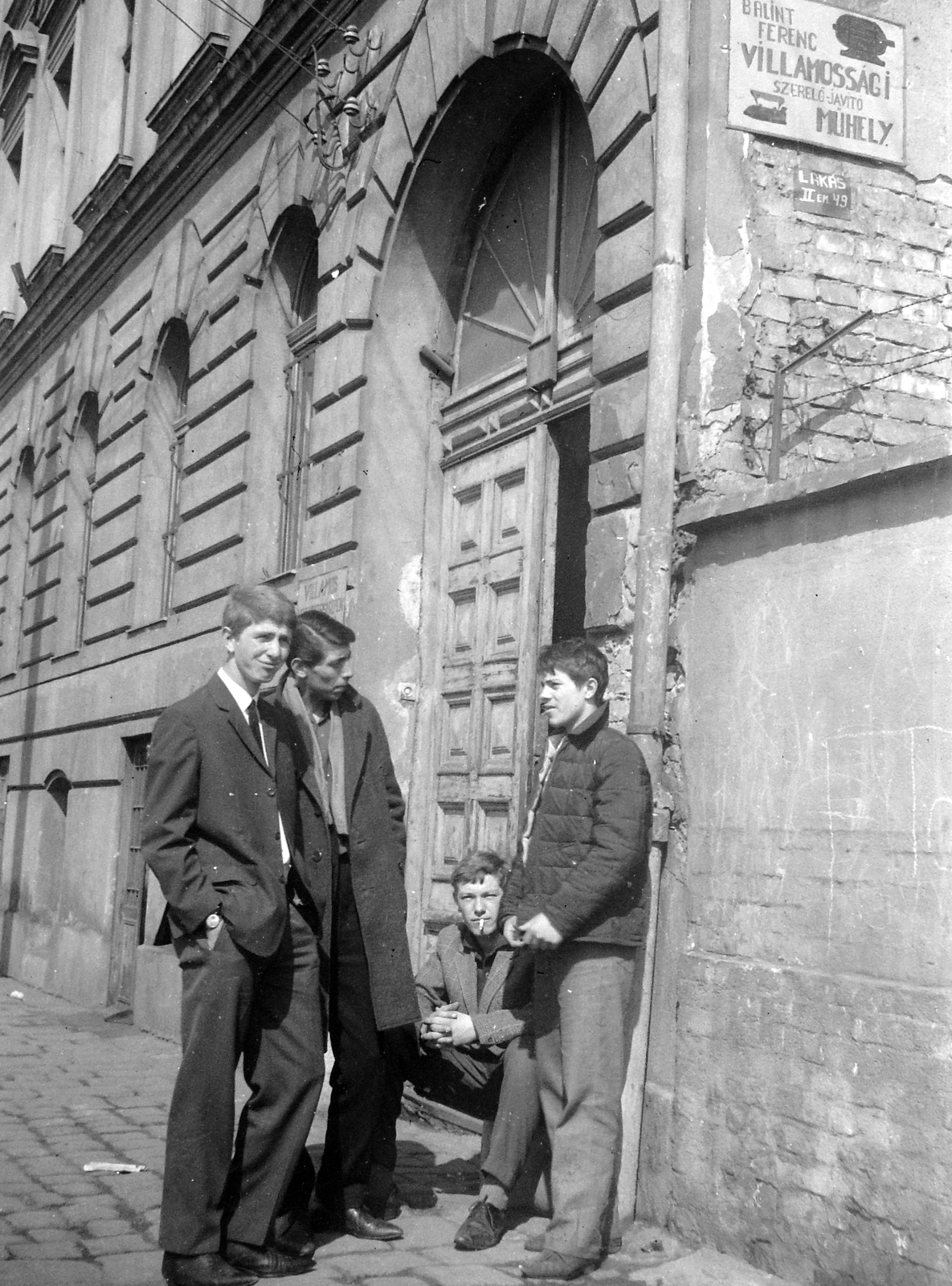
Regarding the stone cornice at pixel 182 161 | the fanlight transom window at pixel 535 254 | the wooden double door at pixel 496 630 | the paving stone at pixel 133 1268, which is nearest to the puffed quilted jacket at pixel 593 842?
the paving stone at pixel 133 1268

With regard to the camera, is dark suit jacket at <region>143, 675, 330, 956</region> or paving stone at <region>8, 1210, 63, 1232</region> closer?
dark suit jacket at <region>143, 675, 330, 956</region>

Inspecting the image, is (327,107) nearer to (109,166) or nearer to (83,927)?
(109,166)

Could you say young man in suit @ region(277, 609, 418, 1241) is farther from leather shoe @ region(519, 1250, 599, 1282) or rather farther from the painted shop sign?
the painted shop sign

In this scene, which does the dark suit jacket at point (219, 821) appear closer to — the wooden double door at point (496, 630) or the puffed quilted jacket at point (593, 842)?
the puffed quilted jacket at point (593, 842)

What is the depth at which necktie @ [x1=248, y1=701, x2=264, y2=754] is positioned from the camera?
4.60 meters

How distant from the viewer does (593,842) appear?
184 inches

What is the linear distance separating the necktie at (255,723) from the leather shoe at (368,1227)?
1.55 m

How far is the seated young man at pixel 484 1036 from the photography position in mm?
4781

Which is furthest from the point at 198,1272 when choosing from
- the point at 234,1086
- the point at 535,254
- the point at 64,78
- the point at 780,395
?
the point at 64,78

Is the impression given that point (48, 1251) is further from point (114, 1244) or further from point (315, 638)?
point (315, 638)

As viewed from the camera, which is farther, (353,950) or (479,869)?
(479,869)

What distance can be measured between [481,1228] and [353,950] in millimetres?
953

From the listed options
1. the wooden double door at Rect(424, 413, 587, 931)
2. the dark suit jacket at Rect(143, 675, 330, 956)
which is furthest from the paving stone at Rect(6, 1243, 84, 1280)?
the wooden double door at Rect(424, 413, 587, 931)

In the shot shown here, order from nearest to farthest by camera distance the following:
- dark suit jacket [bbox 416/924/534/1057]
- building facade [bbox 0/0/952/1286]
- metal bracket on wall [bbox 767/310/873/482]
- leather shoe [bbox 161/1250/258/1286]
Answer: leather shoe [bbox 161/1250/258/1286]
building facade [bbox 0/0/952/1286]
dark suit jacket [bbox 416/924/534/1057]
metal bracket on wall [bbox 767/310/873/482]
